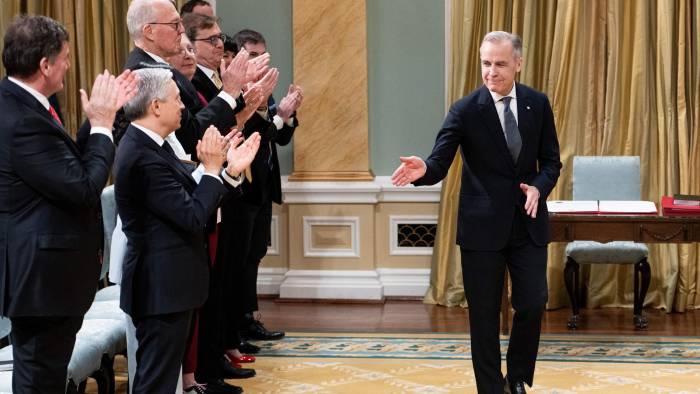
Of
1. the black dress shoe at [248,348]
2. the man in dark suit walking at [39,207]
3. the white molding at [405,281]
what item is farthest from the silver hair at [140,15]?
the white molding at [405,281]

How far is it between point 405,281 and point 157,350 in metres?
3.65

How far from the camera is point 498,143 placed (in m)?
3.97

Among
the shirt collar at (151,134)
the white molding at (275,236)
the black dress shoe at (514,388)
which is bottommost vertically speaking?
the black dress shoe at (514,388)

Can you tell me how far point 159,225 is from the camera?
3.18 m

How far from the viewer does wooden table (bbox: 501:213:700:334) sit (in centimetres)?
529

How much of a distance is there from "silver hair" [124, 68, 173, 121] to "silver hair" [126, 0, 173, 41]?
54 centimetres

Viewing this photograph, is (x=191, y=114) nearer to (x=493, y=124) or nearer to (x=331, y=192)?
(x=493, y=124)

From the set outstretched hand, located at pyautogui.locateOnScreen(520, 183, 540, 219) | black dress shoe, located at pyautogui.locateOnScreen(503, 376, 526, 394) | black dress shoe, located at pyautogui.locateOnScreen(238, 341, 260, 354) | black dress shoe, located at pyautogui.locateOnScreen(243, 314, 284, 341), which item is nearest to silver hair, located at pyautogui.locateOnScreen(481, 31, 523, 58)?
outstretched hand, located at pyautogui.locateOnScreen(520, 183, 540, 219)

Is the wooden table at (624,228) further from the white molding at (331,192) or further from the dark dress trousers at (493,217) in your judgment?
the white molding at (331,192)

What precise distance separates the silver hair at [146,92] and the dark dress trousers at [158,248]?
0.21 ft

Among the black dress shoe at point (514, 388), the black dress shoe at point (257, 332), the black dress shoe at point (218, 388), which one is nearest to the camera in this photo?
the black dress shoe at point (514, 388)

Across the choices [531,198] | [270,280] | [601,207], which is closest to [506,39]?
[531,198]

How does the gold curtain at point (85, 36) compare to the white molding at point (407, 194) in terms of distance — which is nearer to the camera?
the gold curtain at point (85, 36)

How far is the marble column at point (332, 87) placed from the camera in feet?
21.3
